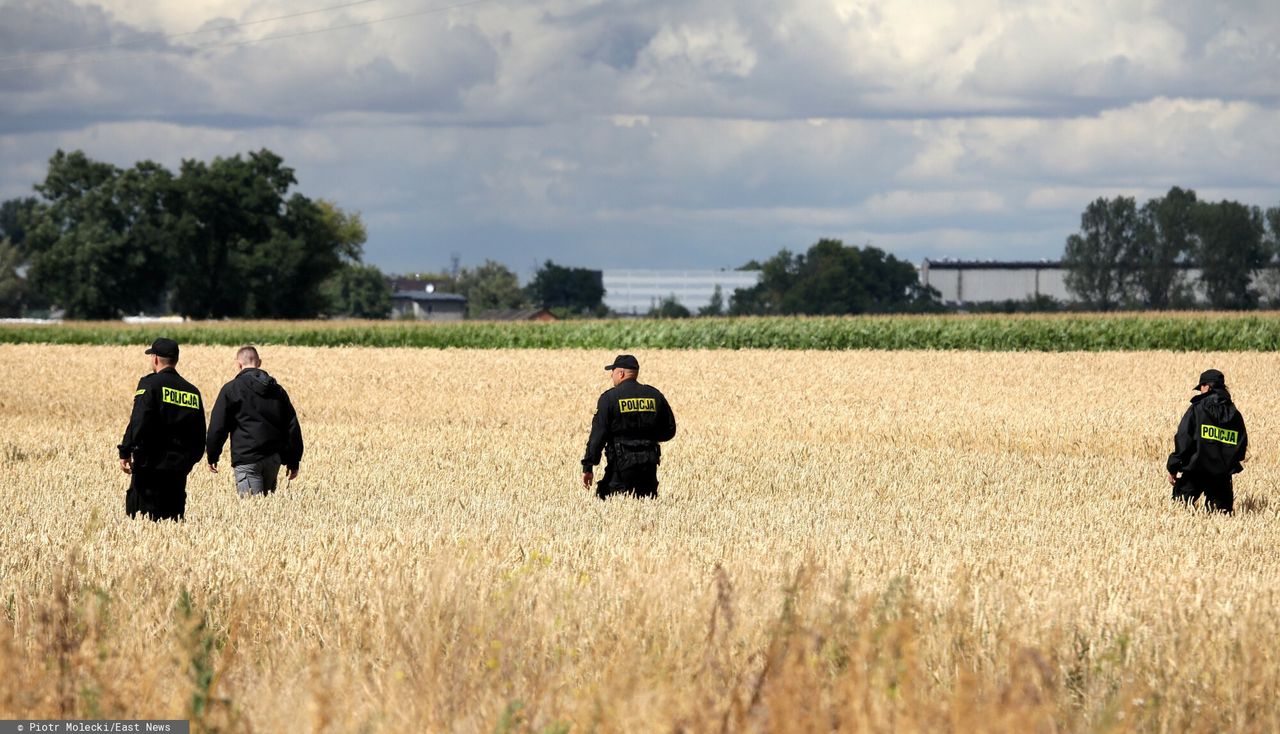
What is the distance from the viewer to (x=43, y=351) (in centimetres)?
4806

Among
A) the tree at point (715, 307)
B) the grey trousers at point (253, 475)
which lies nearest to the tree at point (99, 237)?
the tree at point (715, 307)

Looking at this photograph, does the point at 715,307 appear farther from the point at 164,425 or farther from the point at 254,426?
the point at 164,425

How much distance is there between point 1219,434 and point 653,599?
7790 millimetres

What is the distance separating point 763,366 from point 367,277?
4664 inches

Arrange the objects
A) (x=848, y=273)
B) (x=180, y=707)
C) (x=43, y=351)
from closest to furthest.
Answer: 1. (x=180, y=707)
2. (x=43, y=351)
3. (x=848, y=273)

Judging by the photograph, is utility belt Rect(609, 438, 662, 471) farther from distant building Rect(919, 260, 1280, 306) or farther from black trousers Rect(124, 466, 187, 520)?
distant building Rect(919, 260, 1280, 306)

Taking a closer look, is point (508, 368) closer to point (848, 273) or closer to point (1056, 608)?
point (1056, 608)

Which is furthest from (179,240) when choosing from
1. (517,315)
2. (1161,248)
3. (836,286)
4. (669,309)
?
(1161,248)

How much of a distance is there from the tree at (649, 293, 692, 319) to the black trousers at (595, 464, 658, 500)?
123m

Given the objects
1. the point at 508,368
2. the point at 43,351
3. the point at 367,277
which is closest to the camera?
the point at 508,368

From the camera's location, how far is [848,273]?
129250mm

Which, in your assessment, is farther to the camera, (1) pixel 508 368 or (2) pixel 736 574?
(1) pixel 508 368

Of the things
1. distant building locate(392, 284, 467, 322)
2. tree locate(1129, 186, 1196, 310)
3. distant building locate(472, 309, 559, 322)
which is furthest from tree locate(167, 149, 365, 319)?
Result: distant building locate(392, 284, 467, 322)

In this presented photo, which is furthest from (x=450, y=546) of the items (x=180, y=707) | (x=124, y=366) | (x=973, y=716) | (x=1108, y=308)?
(x=1108, y=308)
